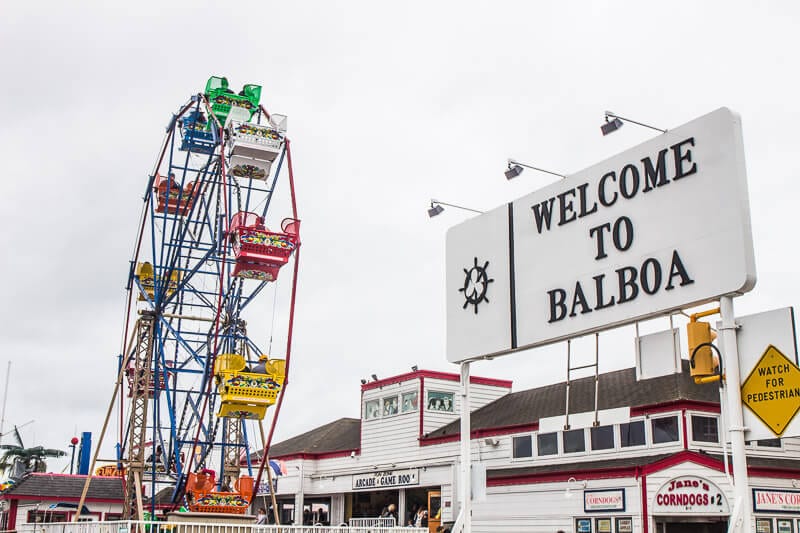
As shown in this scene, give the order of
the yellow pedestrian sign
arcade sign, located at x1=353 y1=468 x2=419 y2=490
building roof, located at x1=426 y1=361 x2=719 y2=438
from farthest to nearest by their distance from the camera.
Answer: arcade sign, located at x1=353 y1=468 x2=419 y2=490 → building roof, located at x1=426 y1=361 x2=719 y2=438 → the yellow pedestrian sign

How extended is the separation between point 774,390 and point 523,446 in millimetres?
20101

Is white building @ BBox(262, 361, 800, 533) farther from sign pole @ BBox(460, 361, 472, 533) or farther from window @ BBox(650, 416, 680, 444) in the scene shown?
sign pole @ BBox(460, 361, 472, 533)

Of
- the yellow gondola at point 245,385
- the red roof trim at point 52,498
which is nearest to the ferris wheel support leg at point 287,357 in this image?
the yellow gondola at point 245,385

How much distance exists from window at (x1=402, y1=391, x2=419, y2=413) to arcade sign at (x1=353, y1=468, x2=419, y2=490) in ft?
7.79

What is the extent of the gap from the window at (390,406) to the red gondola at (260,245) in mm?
8205

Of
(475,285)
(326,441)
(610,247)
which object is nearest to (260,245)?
(326,441)

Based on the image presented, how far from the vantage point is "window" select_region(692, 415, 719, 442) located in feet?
75.6

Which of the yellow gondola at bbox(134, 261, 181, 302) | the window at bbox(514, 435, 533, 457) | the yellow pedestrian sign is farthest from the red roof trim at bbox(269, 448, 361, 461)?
the yellow pedestrian sign

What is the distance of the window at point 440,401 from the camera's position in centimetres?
3384

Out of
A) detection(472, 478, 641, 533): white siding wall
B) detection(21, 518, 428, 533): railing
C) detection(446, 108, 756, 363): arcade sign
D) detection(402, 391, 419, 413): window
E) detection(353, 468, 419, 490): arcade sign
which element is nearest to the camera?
detection(446, 108, 756, 363): arcade sign

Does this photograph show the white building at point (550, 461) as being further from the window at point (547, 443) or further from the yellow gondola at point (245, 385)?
the yellow gondola at point (245, 385)

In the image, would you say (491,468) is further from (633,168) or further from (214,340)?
(633,168)

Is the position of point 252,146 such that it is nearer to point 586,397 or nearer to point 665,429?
point 586,397

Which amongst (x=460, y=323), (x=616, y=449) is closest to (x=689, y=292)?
(x=460, y=323)
